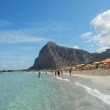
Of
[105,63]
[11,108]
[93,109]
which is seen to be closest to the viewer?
[93,109]

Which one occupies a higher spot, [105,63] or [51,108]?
[105,63]

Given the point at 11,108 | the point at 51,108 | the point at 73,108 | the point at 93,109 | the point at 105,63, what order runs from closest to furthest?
the point at 93,109 → the point at 73,108 → the point at 51,108 → the point at 11,108 → the point at 105,63

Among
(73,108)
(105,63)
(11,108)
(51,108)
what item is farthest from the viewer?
(105,63)

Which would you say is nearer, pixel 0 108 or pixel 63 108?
pixel 63 108

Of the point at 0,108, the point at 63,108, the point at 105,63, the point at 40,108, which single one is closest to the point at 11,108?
the point at 0,108

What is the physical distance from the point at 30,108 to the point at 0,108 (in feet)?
7.78

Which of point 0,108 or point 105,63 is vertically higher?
point 105,63

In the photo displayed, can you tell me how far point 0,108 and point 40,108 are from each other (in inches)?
122

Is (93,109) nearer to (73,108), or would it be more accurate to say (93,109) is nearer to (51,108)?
(73,108)

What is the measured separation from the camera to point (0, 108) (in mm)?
19328

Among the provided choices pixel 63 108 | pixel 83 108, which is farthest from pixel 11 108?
pixel 83 108

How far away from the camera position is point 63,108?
17094mm

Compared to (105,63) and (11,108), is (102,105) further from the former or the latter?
(105,63)

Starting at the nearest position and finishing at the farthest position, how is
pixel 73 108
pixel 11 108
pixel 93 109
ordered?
pixel 93 109 < pixel 73 108 < pixel 11 108
